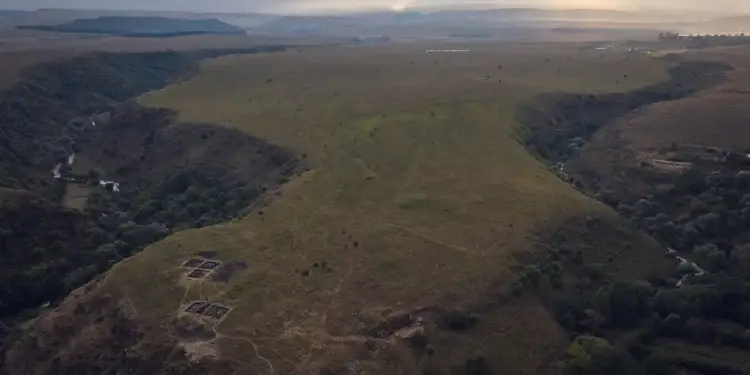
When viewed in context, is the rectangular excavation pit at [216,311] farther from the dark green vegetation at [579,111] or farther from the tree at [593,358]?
the dark green vegetation at [579,111]

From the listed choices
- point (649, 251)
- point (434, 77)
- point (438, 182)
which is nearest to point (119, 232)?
point (438, 182)

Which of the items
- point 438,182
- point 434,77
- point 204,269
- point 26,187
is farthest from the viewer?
point 434,77

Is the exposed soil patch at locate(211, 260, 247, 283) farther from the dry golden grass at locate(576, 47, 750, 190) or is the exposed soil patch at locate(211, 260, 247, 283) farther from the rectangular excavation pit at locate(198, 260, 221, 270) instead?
the dry golden grass at locate(576, 47, 750, 190)

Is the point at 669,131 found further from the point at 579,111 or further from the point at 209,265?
the point at 209,265

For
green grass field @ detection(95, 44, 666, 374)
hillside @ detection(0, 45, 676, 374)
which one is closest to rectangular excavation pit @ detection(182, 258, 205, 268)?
hillside @ detection(0, 45, 676, 374)

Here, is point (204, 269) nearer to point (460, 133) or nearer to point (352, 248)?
point (352, 248)

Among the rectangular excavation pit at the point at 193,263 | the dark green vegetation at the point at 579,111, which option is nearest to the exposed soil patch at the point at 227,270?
the rectangular excavation pit at the point at 193,263
